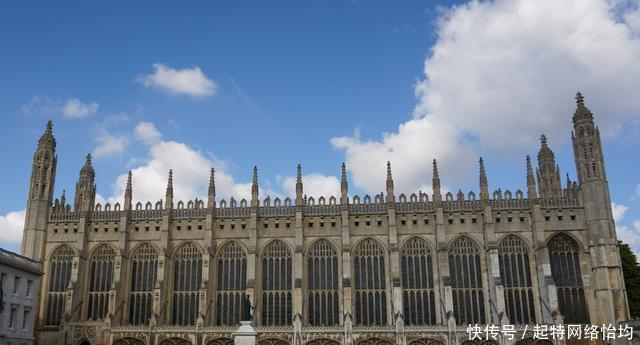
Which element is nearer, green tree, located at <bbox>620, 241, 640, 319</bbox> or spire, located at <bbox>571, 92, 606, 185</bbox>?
spire, located at <bbox>571, 92, 606, 185</bbox>

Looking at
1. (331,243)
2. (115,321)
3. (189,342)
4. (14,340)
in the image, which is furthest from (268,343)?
(14,340)

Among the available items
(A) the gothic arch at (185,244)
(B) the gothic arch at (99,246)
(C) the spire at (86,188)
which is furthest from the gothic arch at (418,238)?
(C) the spire at (86,188)

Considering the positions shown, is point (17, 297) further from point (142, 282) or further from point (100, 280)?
point (142, 282)

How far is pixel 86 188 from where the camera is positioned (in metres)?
60.1

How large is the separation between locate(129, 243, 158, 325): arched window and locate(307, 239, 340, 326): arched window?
1388 centimetres

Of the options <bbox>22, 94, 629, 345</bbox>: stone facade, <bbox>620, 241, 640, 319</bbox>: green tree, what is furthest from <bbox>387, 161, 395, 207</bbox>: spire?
<bbox>620, 241, 640, 319</bbox>: green tree

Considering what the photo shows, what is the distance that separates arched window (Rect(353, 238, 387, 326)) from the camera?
50.0 m

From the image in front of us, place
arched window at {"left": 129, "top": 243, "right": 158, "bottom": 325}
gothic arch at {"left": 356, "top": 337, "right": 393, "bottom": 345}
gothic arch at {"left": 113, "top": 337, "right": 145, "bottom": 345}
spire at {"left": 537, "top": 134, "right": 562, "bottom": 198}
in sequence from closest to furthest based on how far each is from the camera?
gothic arch at {"left": 356, "top": 337, "right": 393, "bottom": 345} < gothic arch at {"left": 113, "top": 337, "right": 145, "bottom": 345} < arched window at {"left": 129, "top": 243, "right": 158, "bottom": 325} < spire at {"left": 537, "top": 134, "right": 562, "bottom": 198}

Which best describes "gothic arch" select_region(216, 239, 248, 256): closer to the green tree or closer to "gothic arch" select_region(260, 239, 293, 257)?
"gothic arch" select_region(260, 239, 293, 257)

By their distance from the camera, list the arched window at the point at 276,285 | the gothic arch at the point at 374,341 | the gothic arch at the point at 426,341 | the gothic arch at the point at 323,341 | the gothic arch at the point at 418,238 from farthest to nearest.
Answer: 1. the gothic arch at the point at 418,238
2. the arched window at the point at 276,285
3. the gothic arch at the point at 323,341
4. the gothic arch at the point at 374,341
5. the gothic arch at the point at 426,341

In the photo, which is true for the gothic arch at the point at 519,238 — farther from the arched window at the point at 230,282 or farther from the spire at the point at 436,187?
the arched window at the point at 230,282

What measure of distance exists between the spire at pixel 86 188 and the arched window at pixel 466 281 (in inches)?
1318

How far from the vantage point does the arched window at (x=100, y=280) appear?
52.7 m

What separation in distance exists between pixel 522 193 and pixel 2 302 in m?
41.5
